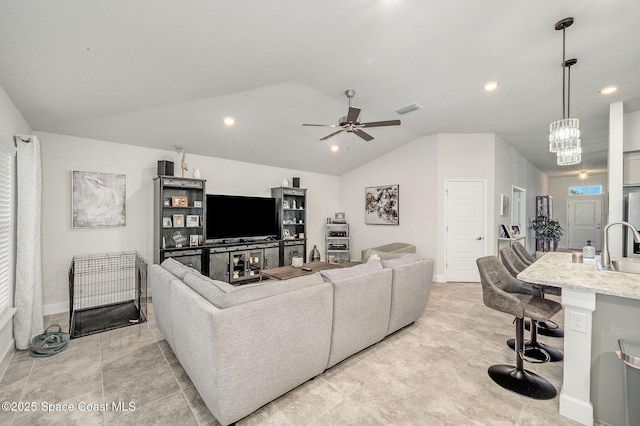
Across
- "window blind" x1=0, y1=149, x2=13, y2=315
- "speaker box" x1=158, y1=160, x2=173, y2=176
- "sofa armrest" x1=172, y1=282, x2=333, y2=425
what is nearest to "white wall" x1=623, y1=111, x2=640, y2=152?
"sofa armrest" x1=172, y1=282, x2=333, y2=425

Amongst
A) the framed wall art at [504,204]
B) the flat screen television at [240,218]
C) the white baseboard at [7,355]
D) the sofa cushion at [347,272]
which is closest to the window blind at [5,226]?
the white baseboard at [7,355]

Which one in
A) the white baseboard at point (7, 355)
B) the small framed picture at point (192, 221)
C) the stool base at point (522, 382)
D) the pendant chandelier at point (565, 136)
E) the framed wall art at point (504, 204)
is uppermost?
the pendant chandelier at point (565, 136)

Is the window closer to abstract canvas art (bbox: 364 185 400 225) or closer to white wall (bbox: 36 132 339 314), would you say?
abstract canvas art (bbox: 364 185 400 225)

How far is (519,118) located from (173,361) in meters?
6.10

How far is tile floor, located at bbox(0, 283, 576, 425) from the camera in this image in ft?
5.97

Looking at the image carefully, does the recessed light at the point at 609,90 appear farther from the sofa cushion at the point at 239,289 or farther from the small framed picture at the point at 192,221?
the small framed picture at the point at 192,221

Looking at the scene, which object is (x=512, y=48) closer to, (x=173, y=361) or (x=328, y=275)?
(x=328, y=275)

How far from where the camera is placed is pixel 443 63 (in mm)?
2984

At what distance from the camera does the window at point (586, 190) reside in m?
9.61

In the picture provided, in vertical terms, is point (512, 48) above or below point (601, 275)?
above

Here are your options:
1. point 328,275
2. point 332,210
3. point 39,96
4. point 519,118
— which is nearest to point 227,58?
point 39,96

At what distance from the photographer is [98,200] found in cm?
401

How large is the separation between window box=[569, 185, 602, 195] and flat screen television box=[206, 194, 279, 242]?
11471 millimetres

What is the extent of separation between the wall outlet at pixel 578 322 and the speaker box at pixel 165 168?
5.11 m
